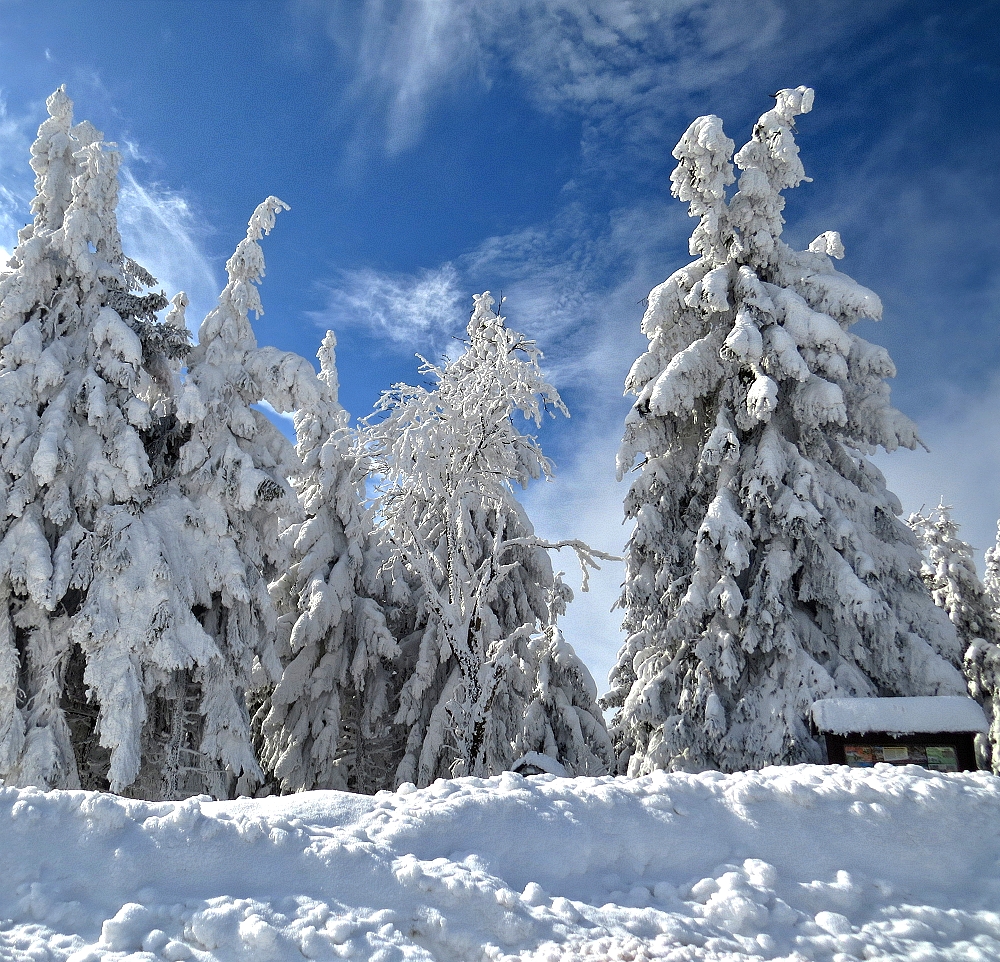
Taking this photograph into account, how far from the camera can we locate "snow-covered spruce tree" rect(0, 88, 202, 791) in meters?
12.2

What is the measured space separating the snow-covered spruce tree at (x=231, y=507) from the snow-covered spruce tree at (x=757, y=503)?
285 inches

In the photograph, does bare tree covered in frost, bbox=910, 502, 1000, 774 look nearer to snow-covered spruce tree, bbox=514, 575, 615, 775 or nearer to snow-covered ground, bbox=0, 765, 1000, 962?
snow-covered spruce tree, bbox=514, 575, 615, 775

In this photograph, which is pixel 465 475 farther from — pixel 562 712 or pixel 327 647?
pixel 327 647

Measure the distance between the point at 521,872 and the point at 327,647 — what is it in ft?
52.2

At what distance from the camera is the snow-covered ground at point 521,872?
406 cm

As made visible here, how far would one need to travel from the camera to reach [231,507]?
609 inches

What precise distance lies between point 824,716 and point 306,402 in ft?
38.3

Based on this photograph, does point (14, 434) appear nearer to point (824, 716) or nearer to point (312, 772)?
point (312, 772)

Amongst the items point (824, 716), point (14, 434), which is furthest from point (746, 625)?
point (14, 434)

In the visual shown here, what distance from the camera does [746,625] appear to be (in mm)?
12430

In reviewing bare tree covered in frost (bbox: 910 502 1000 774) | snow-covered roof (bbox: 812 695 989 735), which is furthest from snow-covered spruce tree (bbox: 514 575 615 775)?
bare tree covered in frost (bbox: 910 502 1000 774)

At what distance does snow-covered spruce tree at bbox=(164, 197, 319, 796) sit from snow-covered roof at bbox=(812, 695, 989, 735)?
1005cm

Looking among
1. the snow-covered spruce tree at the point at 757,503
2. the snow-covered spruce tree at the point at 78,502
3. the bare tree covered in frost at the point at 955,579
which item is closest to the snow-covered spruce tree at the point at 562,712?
the snow-covered spruce tree at the point at 757,503

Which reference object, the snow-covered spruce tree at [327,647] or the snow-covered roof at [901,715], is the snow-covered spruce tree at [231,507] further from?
the snow-covered roof at [901,715]
